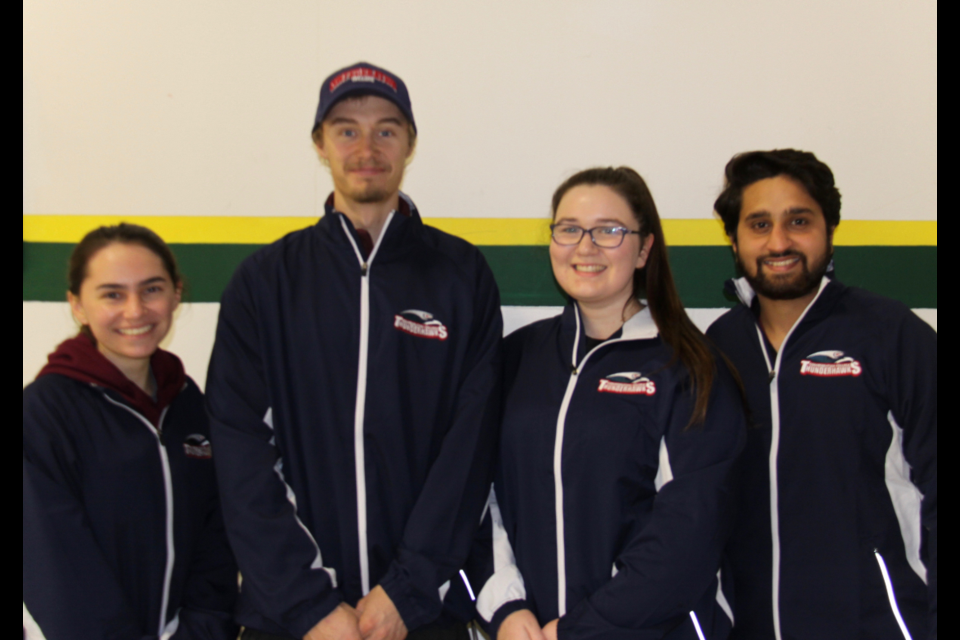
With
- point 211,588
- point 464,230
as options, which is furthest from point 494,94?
point 211,588

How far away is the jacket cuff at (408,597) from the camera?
1.36m

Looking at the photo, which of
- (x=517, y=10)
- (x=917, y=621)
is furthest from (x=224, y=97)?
(x=917, y=621)

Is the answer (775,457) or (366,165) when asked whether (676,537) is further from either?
(366,165)

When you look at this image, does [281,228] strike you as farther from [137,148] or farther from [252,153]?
[137,148]

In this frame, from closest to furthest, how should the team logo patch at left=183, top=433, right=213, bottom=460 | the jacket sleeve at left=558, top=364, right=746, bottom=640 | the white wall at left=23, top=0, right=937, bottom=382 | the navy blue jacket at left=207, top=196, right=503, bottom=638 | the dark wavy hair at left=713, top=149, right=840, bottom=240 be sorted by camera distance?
the jacket sleeve at left=558, top=364, right=746, bottom=640
the navy blue jacket at left=207, top=196, right=503, bottom=638
the team logo patch at left=183, top=433, right=213, bottom=460
the dark wavy hair at left=713, top=149, right=840, bottom=240
the white wall at left=23, top=0, right=937, bottom=382

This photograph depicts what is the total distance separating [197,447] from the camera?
1610 mm

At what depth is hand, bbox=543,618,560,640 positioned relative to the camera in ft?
4.41

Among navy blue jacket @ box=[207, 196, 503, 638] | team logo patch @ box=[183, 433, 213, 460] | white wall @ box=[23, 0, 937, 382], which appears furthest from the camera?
white wall @ box=[23, 0, 937, 382]

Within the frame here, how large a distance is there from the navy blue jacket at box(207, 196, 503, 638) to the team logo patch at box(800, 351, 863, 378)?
0.81 m

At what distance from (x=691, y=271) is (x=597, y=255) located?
2.78 ft

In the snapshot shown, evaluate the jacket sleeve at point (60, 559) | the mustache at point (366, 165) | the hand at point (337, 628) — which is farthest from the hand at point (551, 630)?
the mustache at point (366, 165)

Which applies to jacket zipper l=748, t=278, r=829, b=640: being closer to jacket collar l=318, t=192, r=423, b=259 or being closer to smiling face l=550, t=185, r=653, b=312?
smiling face l=550, t=185, r=653, b=312

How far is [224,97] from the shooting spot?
7.23ft

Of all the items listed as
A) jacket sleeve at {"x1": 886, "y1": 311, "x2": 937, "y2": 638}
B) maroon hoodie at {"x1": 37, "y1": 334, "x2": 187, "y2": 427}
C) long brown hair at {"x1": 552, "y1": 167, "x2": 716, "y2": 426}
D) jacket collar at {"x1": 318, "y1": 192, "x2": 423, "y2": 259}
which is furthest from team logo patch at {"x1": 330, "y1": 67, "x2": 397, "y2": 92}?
jacket sleeve at {"x1": 886, "y1": 311, "x2": 937, "y2": 638}
